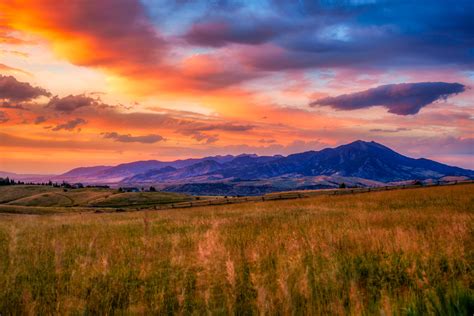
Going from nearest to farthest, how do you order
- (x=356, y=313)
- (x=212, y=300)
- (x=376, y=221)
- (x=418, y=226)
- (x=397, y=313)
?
(x=397, y=313)
(x=356, y=313)
(x=212, y=300)
(x=418, y=226)
(x=376, y=221)

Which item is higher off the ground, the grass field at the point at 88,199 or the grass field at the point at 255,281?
the grass field at the point at 255,281

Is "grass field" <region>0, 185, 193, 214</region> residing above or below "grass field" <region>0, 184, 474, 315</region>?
below

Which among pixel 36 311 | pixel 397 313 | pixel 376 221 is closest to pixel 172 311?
pixel 36 311

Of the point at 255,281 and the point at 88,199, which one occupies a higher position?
the point at 255,281

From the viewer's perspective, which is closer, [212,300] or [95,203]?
[212,300]

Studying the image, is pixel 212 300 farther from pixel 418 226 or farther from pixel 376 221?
pixel 376 221

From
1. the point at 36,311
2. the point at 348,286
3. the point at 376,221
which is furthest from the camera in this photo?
the point at 376,221

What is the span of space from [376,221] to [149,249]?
10.9 metres

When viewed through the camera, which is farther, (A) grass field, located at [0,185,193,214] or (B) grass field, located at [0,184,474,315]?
(A) grass field, located at [0,185,193,214]

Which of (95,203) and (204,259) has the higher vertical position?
(204,259)

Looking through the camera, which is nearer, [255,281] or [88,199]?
[255,281]

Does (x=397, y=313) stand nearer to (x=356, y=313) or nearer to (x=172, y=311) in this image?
(x=356, y=313)

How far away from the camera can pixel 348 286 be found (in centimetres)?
677

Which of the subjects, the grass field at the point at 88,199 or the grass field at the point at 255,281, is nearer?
the grass field at the point at 255,281
